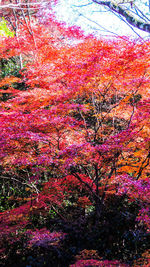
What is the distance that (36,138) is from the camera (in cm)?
420

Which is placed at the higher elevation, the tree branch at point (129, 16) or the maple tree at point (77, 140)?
the tree branch at point (129, 16)

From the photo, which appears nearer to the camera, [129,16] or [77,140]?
[129,16]

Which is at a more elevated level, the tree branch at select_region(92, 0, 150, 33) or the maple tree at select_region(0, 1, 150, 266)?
the tree branch at select_region(92, 0, 150, 33)

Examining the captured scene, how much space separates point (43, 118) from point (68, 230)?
3247 millimetres

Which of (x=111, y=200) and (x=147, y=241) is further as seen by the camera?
(x=111, y=200)

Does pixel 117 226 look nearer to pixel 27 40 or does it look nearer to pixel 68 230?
pixel 68 230

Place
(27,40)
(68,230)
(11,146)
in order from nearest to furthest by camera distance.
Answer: (11,146) → (68,230) → (27,40)

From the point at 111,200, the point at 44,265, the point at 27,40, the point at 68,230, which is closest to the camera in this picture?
the point at 44,265

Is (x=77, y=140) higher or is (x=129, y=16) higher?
(x=129, y=16)

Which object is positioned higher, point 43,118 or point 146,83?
point 146,83

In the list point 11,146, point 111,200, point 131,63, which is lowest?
point 111,200

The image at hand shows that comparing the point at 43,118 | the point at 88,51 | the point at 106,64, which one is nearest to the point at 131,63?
the point at 106,64

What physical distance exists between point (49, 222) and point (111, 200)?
201cm

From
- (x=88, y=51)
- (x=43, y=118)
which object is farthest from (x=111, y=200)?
(x=88, y=51)
